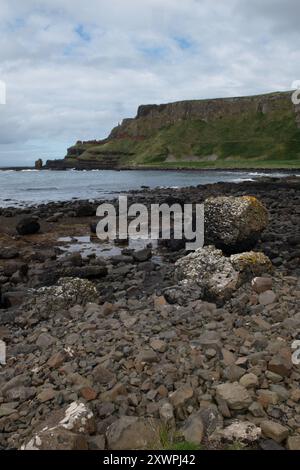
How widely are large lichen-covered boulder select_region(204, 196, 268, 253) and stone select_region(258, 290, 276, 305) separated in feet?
14.5

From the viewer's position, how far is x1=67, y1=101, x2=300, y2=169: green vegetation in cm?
16325

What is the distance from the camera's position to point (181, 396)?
6.27 meters

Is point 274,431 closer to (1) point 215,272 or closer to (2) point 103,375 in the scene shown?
(2) point 103,375

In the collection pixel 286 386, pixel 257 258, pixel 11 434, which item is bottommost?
pixel 11 434

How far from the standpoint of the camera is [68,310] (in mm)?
11180

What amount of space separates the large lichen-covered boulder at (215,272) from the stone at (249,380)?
401cm

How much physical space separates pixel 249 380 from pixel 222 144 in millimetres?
179544

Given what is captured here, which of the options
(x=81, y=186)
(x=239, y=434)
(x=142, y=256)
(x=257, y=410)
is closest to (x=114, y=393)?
(x=239, y=434)

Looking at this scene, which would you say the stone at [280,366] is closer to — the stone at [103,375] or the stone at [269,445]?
the stone at [269,445]

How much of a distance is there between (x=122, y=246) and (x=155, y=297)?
10404 millimetres

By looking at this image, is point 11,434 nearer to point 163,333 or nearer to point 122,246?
point 163,333

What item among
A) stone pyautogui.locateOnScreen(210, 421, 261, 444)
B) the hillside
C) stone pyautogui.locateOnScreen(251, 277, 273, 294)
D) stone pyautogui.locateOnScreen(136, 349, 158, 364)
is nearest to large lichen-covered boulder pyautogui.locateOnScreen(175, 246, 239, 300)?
stone pyautogui.locateOnScreen(251, 277, 273, 294)
